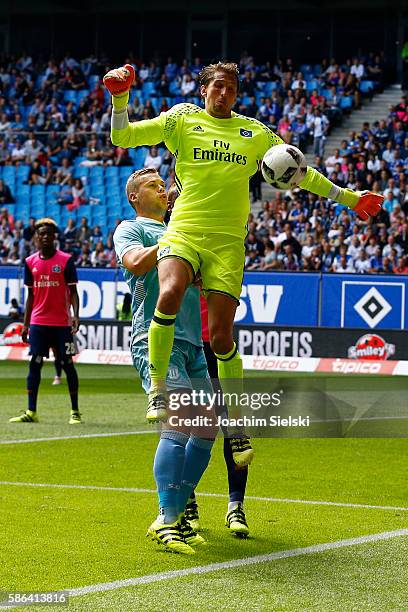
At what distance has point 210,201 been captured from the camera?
715cm

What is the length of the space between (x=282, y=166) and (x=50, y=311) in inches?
289

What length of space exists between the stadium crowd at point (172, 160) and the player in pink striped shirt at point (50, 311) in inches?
508

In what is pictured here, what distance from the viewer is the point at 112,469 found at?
33.2 ft

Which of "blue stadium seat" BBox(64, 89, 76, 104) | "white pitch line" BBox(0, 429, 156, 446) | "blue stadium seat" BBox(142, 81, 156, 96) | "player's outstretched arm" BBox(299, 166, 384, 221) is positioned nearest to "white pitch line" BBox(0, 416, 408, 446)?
"white pitch line" BBox(0, 429, 156, 446)

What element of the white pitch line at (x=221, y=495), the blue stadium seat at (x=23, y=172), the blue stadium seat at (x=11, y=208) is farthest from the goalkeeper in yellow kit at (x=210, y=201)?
the blue stadium seat at (x=23, y=172)

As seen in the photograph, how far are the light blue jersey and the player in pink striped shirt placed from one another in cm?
683

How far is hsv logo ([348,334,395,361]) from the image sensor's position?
23.5 m

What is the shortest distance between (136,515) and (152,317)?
143cm

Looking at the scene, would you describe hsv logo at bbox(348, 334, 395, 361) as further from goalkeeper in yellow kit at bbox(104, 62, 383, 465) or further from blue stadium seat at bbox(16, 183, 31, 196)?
goalkeeper in yellow kit at bbox(104, 62, 383, 465)

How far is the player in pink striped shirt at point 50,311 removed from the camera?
1399 centimetres

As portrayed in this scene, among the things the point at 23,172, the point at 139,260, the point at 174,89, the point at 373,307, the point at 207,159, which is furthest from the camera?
the point at 174,89

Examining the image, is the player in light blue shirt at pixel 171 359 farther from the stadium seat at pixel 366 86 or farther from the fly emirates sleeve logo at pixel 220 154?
the stadium seat at pixel 366 86

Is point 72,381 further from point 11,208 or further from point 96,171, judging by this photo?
point 11,208

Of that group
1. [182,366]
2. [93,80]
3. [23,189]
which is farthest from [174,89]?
[182,366]
